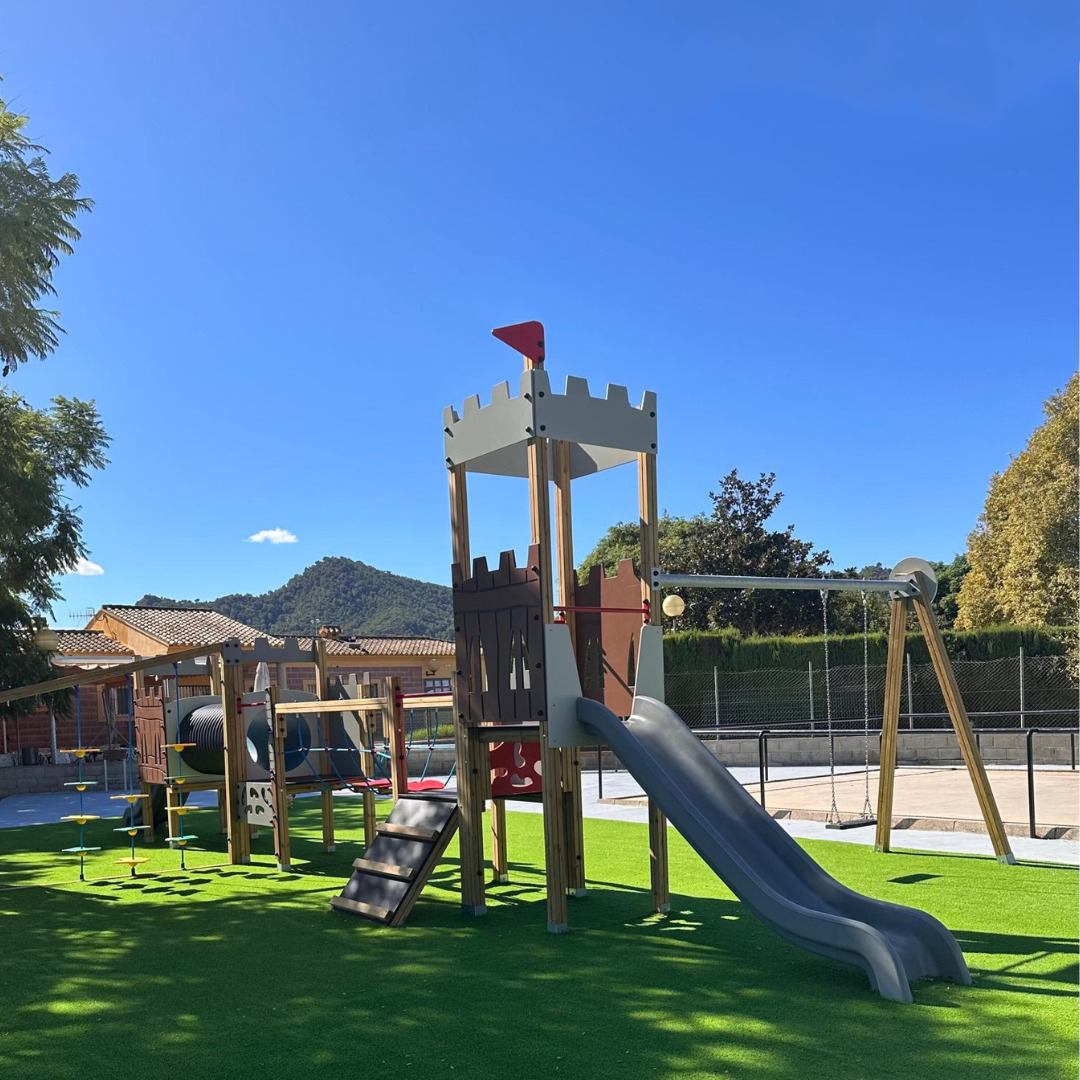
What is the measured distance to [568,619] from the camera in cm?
765

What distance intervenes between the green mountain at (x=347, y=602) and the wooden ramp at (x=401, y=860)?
2760 inches

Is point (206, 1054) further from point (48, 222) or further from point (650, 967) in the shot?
point (48, 222)

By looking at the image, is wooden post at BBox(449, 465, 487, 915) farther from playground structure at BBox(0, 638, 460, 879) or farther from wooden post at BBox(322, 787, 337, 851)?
wooden post at BBox(322, 787, 337, 851)

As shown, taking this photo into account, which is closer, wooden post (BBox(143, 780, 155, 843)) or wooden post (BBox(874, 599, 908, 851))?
wooden post (BBox(874, 599, 908, 851))

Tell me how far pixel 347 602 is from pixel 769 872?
7859 centimetres

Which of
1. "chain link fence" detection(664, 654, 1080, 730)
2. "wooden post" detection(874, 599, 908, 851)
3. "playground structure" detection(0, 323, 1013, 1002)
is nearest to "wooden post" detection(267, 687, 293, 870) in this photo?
"playground structure" detection(0, 323, 1013, 1002)

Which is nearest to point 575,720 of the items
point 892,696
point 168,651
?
point 892,696

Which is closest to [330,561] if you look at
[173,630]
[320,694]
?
[173,630]

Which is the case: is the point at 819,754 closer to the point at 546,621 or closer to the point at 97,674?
the point at 97,674

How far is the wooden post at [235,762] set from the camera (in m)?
10.0

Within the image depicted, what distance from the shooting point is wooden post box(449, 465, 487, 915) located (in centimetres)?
Answer: 706

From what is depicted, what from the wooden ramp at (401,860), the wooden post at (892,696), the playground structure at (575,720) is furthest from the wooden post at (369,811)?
the wooden post at (892,696)

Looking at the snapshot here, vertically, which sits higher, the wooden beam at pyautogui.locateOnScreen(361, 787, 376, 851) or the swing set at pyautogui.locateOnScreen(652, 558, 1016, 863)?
the swing set at pyautogui.locateOnScreen(652, 558, 1016, 863)

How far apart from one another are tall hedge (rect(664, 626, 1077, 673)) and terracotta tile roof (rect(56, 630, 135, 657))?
18262mm
